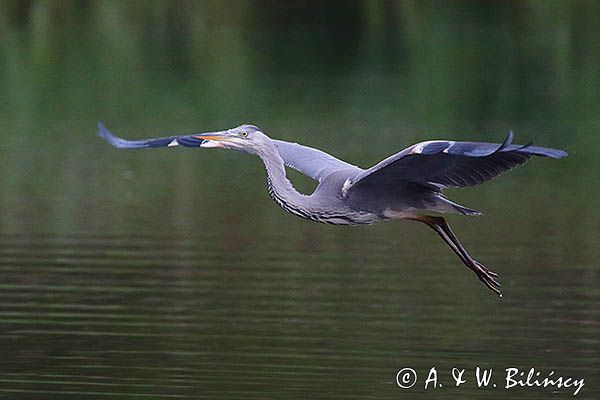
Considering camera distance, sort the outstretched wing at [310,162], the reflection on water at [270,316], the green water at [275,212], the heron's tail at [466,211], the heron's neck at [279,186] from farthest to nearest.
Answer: the green water at [275,212]
the reflection on water at [270,316]
the outstretched wing at [310,162]
the heron's neck at [279,186]
the heron's tail at [466,211]

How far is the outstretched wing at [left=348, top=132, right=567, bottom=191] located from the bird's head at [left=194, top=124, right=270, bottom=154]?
64cm

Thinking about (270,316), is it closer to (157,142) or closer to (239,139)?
(239,139)

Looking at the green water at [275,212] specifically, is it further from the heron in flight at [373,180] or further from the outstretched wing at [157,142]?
the outstretched wing at [157,142]

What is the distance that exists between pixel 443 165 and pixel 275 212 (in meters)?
9.91

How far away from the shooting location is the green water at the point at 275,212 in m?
11.3

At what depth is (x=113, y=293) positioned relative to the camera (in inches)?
546

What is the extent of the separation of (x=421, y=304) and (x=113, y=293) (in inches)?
107

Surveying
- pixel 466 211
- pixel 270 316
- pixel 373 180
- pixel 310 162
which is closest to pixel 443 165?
pixel 466 211

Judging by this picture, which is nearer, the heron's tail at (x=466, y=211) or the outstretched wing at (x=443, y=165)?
the outstretched wing at (x=443, y=165)

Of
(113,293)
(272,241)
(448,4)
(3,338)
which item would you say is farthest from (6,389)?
(448,4)

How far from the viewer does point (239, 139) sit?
9.42 metres

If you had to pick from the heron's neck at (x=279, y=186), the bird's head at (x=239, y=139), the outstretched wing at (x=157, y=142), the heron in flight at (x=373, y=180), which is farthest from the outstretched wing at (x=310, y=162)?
the outstretched wing at (x=157, y=142)

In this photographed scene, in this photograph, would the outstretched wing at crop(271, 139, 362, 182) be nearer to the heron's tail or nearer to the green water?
the heron's tail

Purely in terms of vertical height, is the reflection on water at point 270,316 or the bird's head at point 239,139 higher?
the bird's head at point 239,139
